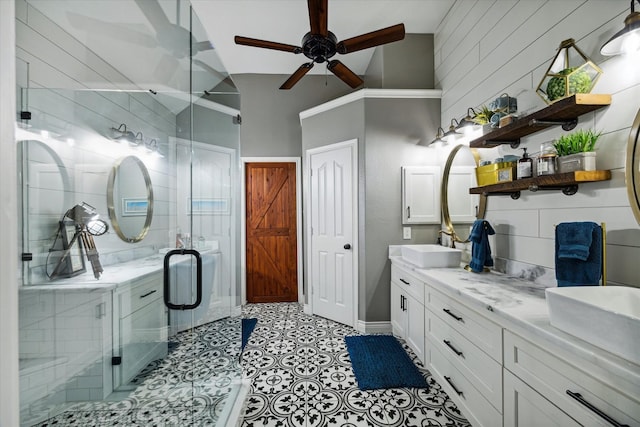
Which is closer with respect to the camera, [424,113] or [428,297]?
[428,297]

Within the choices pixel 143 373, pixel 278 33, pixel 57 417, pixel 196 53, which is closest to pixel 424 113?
pixel 278 33

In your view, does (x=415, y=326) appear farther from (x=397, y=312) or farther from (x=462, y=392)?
(x=462, y=392)

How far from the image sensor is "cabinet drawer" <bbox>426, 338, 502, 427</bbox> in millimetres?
1345

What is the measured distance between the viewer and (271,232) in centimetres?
394

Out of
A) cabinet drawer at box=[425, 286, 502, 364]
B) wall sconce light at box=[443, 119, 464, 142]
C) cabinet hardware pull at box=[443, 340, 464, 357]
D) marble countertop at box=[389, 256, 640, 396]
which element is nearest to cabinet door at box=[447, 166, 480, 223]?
wall sconce light at box=[443, 119, 464, 142]

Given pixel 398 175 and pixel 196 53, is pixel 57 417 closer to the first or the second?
pixel 196 53

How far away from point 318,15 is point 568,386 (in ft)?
7.43

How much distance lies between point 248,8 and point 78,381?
316 cm

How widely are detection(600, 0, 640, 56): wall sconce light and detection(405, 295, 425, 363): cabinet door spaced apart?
1823mm

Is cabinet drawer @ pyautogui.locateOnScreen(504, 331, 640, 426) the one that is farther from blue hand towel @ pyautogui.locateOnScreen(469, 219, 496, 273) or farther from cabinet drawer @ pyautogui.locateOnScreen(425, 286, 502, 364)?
blue hand towel @ pyautogui.locateOnScreen(469, 219, 496, 273)

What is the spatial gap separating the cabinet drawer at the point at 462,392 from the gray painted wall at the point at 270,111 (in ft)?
10.2

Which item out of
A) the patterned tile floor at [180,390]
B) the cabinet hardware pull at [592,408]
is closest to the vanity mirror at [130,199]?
the patterned tile floor at [180,390]

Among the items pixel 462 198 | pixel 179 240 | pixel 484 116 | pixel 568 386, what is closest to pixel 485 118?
pixel 484 116

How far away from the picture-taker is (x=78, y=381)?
880 millimetres
